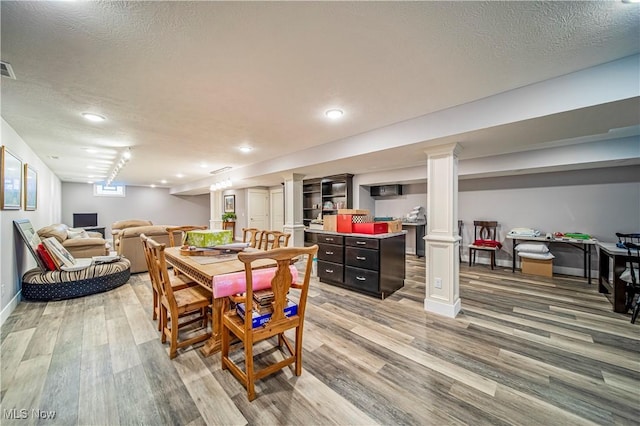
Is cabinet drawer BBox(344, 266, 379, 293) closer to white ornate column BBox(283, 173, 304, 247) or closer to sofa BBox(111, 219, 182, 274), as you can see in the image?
white ornate column BBox(283, 173, 304, 247)

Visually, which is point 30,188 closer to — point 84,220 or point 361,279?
point 361,279

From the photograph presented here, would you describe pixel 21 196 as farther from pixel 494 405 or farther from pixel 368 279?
pixel 494 405

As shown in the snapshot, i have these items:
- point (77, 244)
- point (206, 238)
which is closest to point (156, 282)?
point (206, 238)

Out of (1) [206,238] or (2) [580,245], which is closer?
(1) [206,238]

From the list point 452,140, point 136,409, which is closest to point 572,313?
point 452,140

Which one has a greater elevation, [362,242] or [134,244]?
[362,242]

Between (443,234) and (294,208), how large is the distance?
9.83 feet

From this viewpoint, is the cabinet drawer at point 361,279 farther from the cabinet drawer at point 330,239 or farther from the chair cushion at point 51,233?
the chair cushion at point 51,233

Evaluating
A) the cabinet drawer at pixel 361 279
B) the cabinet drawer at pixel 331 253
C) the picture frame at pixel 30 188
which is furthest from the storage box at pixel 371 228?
the picture frame at pixel 30 188

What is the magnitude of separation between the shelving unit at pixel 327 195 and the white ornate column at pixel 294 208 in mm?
1604

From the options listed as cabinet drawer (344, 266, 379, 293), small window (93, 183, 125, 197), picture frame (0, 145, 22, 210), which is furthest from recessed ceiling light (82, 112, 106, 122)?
small window (93, 183, 125, 197)

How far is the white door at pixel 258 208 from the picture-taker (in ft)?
28.0

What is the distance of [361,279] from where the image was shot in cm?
351

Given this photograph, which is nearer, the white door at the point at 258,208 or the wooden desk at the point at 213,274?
the wooden desk at the point at 213,274
